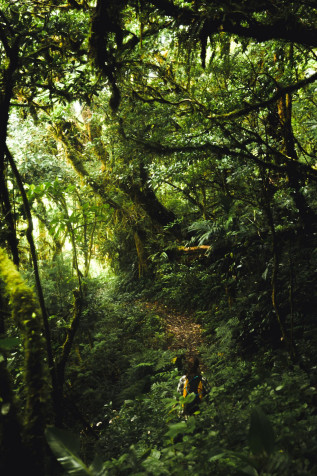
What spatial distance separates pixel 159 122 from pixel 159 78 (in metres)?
1.01

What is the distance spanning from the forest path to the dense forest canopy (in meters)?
0.10

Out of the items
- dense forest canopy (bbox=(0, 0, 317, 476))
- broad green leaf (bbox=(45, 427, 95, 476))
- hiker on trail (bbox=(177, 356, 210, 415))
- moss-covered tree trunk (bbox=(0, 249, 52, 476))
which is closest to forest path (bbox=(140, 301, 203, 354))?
dense forest canopy (bbox=(0, 0, 317, 476))

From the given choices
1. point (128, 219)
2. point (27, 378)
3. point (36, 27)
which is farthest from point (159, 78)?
point (27, 378)

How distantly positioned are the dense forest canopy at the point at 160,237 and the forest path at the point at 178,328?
0.10 metres

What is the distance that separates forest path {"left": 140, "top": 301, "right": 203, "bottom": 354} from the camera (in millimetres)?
8130

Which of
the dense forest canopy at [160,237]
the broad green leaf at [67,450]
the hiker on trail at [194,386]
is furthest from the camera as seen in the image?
the hiker on trail at [194,386]

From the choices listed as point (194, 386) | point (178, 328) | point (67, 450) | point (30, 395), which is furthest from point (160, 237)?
point (67, 450)

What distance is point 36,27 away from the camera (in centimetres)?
363

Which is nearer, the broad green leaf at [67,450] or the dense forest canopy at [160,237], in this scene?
the broad green leaf at [67,450]

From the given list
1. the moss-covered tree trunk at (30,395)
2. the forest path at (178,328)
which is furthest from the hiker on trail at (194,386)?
the forest path at (178,328)

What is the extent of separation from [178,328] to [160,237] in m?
3.99

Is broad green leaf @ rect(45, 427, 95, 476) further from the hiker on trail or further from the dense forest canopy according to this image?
the hiker on trail

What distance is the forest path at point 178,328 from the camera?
8.13 meters

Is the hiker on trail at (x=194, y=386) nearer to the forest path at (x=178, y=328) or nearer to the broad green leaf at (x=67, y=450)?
the broad green leaf at (x=67, y=450)
